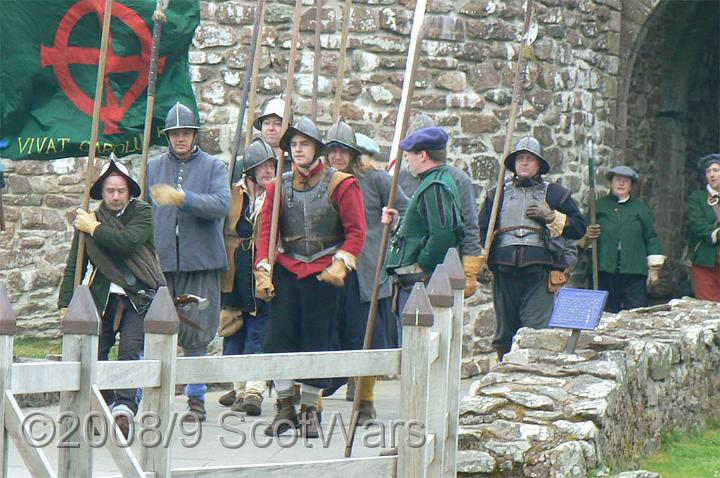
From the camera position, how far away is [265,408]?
8805 mm

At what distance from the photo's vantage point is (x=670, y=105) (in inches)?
583

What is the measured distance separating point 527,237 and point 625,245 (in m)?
3.47

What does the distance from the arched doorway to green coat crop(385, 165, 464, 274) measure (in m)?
5.78

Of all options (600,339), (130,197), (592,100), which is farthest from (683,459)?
(592,100)

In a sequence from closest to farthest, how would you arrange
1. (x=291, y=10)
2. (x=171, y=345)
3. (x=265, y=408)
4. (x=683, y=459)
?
(x=171, y=345) < (x=683, y=459) < (x=265, y=408) < (x=291, y=10)

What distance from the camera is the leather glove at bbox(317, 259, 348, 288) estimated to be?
7.56m

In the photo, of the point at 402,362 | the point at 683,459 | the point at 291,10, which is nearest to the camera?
the point at 402,362

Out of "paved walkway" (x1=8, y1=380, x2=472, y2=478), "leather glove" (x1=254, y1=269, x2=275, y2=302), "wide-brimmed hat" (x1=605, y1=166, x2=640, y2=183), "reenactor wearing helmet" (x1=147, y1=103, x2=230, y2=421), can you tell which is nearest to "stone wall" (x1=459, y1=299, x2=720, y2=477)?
"paved walkway" (x1=8, y1=380, x2=472, y2=478)

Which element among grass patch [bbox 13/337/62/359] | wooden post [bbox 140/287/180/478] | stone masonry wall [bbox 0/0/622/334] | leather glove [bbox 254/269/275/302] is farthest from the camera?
stone masonry wall [bbox 0/0/622/334]

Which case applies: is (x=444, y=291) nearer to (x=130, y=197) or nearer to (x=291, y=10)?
(x=130, y=197)

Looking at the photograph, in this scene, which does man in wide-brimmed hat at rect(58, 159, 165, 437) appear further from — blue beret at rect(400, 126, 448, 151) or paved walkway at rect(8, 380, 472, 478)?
blue beret at rect(400, 126, 448, 151)

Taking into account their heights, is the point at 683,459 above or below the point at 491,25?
below

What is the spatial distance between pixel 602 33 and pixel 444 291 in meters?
7.51

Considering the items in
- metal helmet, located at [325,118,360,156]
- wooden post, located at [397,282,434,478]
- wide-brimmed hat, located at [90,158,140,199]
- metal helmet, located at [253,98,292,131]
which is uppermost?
metal helmet, located at [253,98,292,131]
